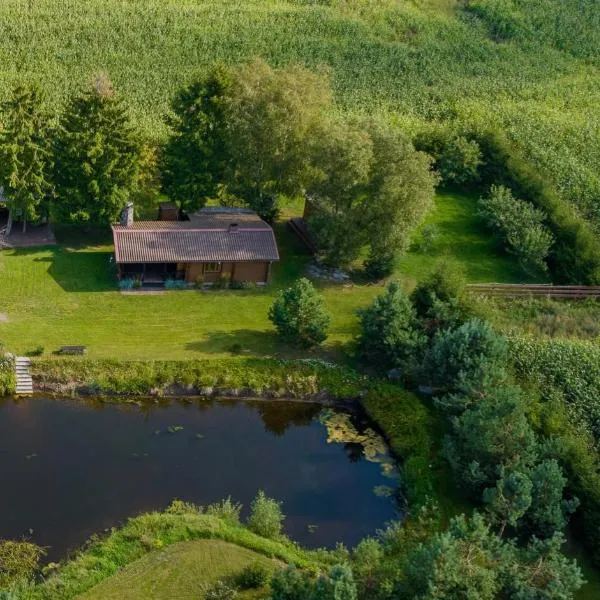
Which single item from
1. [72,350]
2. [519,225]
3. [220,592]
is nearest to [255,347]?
[72,350]

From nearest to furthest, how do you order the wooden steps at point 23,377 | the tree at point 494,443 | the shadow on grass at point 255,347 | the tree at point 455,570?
the tree at point 455,570 < the tree at point 494,443 < the wooden steps at point 23,377 < the shadow on grass at point 255,347

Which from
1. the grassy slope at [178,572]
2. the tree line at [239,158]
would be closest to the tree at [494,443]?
the grassy slope at [178,572]

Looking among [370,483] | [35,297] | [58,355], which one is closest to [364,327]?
[370,483]

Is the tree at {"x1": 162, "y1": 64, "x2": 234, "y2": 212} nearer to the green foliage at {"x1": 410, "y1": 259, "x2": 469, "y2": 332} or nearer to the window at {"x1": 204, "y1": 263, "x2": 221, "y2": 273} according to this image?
the window at {"x1": 204, "y1": 263, "x2": 221, "y2": 273}

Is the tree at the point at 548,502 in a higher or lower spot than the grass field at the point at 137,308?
higher

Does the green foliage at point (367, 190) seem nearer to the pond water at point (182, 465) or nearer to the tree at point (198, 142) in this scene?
the tree at point (198, 142)

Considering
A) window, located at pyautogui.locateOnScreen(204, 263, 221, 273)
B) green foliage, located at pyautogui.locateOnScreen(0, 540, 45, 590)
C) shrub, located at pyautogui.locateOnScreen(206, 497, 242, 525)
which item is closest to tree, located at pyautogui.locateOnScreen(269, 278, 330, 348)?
window, located at pyautogui.locateOnScreen(204, 263, 221, 273)

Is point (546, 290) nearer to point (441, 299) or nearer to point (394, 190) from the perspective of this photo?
point (441, 299)
